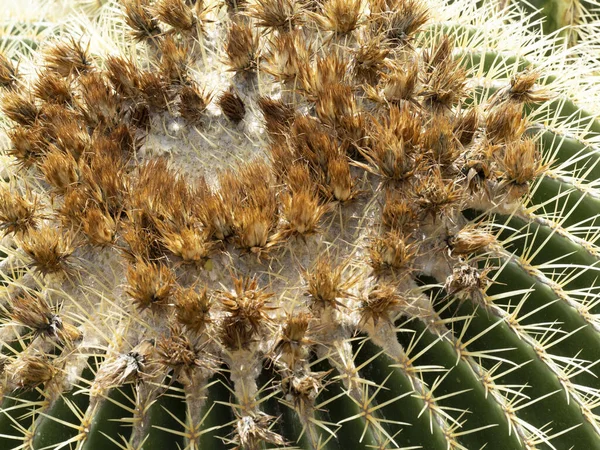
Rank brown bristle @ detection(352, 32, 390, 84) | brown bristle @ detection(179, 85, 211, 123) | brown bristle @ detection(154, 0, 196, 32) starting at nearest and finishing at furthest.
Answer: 1. brown bristle @ detection(352, 32, 390, 84)
2. brown bristle @ detection(179, 85, 211, 123)
3. brown bristle @ detection(154, 0, 196, 32)

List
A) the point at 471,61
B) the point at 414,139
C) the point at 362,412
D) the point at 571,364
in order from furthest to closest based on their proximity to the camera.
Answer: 1. the point at 471,61
2. the point at 414,139
3. the point at 571,364
4. the point at 362,412

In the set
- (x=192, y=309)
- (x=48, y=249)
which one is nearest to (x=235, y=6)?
(x=48, y=249)

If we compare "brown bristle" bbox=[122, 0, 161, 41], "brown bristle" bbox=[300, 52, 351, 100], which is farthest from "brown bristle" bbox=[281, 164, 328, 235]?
"brown bristle" bbox=[122, 0, 161, 41]

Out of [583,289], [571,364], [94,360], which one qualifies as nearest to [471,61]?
[583,289]

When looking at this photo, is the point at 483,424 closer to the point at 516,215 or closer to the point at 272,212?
the point at 516,215

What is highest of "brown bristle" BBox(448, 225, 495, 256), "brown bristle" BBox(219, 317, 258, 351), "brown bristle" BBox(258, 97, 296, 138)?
"brown bristle" BBox(258, 97, 296, 138)

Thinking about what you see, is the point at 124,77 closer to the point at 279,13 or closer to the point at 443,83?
the point at 279,13

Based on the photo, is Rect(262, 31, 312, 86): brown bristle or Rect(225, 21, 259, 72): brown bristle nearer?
Rect(262, 31, 312, 86): brown bristle

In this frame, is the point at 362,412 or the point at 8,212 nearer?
the point at 362,412

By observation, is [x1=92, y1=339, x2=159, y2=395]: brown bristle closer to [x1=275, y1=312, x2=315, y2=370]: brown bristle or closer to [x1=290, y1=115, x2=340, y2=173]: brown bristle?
[x1=275, y1=312, x2=315, y2=370]: brown bristle
